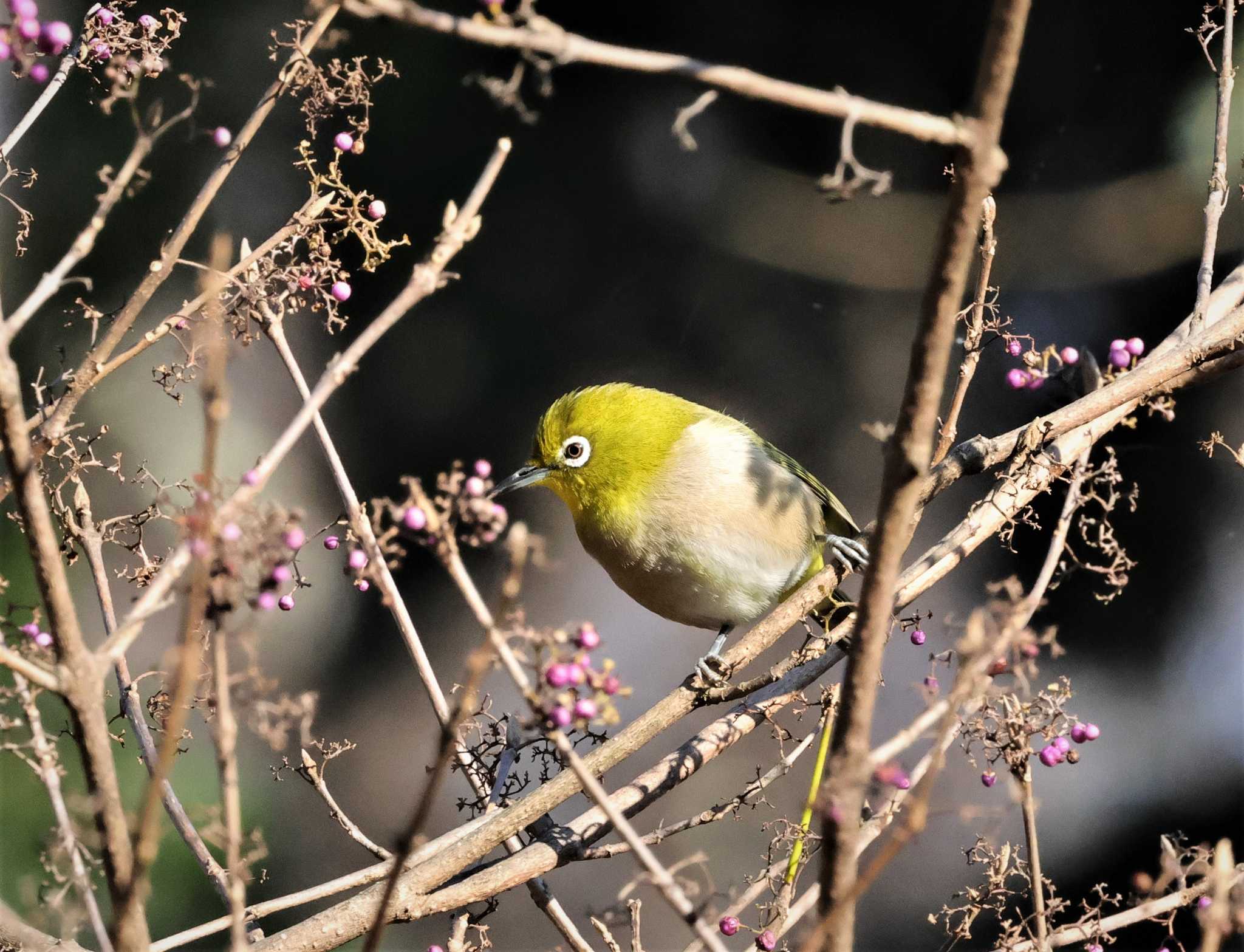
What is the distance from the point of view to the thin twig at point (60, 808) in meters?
0.92

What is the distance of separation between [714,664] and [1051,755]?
0.60 m

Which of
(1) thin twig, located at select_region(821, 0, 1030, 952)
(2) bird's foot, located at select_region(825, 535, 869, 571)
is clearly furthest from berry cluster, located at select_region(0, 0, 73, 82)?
(2) bird's foot, located at select_region(825, 535, 869, 571)

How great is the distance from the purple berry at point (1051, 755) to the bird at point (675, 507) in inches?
44.6

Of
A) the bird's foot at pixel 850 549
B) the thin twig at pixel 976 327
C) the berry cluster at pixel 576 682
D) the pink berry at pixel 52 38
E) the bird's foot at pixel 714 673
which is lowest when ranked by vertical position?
the berry cluster at pixel 576 682

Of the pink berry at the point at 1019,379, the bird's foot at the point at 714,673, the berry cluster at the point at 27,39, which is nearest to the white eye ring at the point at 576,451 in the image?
the bird's foot at the point at 714,673

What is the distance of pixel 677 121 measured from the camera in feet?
2.56

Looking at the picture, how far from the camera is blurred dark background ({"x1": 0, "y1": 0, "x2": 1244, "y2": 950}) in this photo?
4.34 meters

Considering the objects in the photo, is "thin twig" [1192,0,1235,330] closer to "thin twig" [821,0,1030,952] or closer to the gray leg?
the gray leg

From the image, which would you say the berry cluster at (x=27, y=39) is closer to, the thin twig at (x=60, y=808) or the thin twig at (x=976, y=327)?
the thin twig at (x=60, y=808)

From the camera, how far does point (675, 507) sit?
8.86ft

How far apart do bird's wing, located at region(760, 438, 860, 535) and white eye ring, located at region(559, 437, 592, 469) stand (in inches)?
18.7

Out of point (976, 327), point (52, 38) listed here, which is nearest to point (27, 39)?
point (52, 38)

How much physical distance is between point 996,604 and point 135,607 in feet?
2.01

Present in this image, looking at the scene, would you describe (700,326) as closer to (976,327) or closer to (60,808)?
(976,327)
